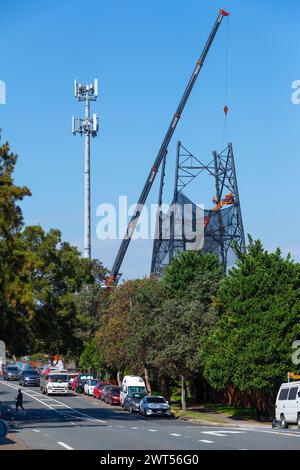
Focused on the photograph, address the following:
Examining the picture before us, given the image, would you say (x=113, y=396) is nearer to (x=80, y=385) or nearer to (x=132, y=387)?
(x=132, y=387)

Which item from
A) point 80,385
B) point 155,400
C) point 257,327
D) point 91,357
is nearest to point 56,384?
point 80,385

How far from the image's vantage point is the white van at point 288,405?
3462cm

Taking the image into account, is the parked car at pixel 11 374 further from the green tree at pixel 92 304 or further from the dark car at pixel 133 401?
the dark car at pixel 133 401

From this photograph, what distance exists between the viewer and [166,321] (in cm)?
5334

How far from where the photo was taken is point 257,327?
4541 centimetres

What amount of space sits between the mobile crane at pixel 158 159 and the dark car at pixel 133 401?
3535 cm

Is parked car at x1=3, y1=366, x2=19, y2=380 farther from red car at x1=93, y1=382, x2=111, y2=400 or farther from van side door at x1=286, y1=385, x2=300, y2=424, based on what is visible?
van side door at x1=286, y1=385, x2=300, y2=424

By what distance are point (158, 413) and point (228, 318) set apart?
6.95 metres

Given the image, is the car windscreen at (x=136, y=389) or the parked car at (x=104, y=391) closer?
the car windscreen at (x=136, y=389)

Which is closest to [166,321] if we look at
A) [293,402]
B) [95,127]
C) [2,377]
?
[293,402]

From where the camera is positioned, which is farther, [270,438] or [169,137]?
[169,137]

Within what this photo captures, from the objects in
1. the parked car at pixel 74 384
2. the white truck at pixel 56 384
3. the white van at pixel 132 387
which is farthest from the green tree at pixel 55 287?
the parked car at pixel 74 384

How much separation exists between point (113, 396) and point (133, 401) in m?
8.55
